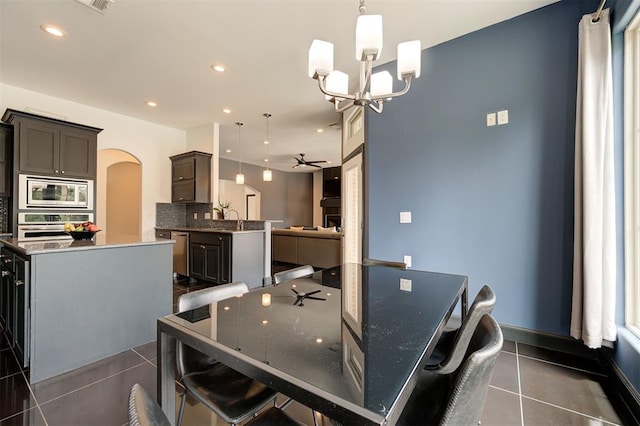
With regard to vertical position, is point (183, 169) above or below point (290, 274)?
above

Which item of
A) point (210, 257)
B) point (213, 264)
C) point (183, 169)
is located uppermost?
point (183, 169)

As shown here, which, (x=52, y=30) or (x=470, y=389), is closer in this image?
(x=470, y=389)

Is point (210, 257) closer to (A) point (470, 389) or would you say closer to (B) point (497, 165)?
(B) point (497, 165)

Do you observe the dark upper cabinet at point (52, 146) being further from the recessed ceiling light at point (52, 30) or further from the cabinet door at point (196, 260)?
the cabinet door at point (196, 260)

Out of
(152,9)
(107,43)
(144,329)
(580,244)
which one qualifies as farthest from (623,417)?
(107,43)

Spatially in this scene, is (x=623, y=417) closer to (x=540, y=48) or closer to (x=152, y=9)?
(x=540, y=48)

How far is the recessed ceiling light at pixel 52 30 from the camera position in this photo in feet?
8.41


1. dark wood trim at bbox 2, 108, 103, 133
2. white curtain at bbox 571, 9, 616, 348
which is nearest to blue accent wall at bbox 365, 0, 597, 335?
white curtain at bbox 571, 9, 616, 348

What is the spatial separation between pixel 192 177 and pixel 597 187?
208 inches

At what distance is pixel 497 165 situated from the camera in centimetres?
254

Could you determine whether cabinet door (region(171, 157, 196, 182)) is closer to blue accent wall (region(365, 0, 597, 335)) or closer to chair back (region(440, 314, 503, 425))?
blue accent wall (region(365, 0, 597, 335))

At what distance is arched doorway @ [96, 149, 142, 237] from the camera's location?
6.24m

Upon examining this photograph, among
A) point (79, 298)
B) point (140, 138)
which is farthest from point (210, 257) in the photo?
point (140, 138)

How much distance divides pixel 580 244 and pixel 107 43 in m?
4.56
